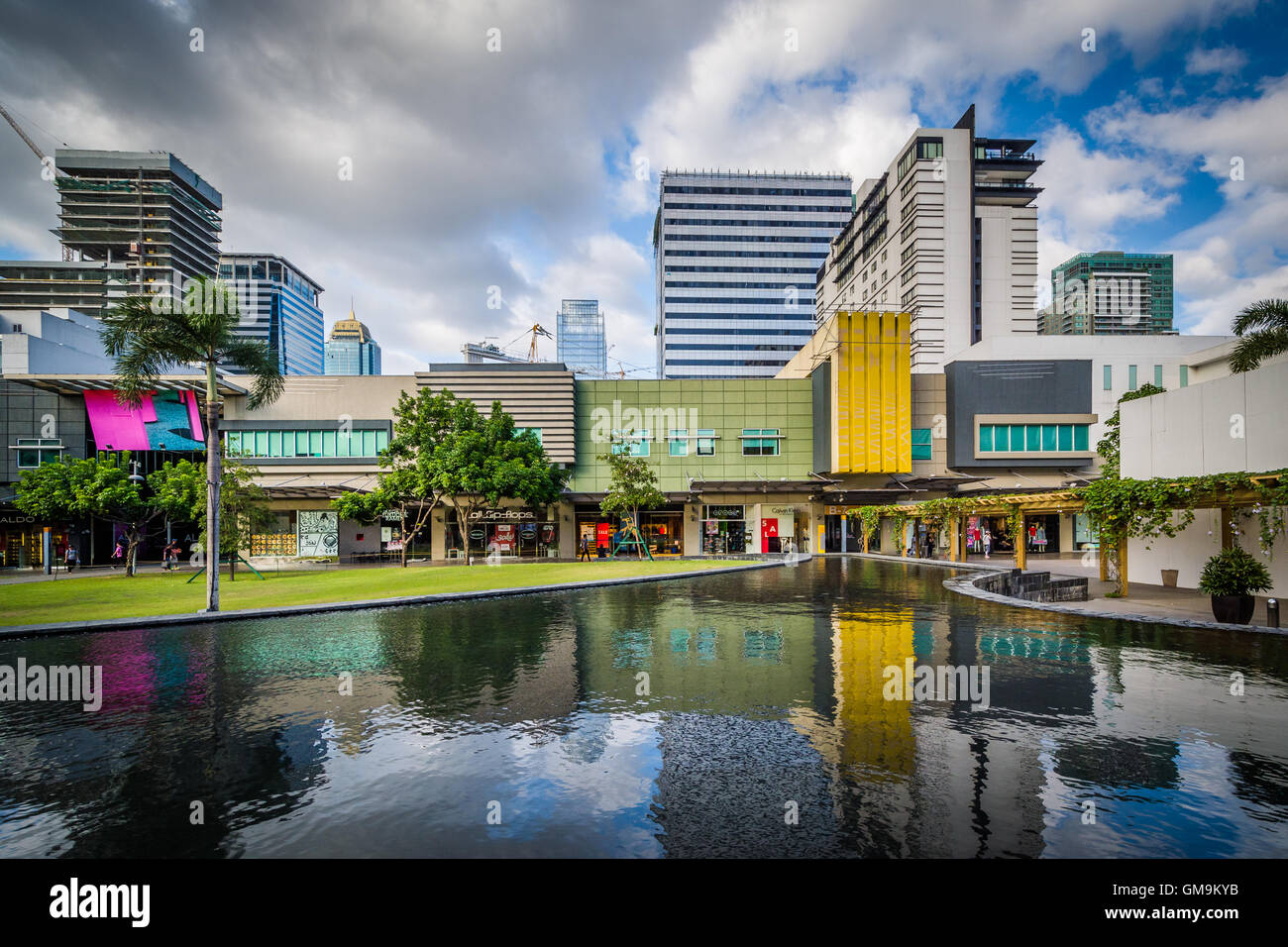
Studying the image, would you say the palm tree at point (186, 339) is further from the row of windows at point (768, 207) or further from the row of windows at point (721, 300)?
the row of windows at point (768, 207)

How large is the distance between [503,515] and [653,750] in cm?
3869

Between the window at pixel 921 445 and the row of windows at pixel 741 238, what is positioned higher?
the row of windows at pixel 741 238

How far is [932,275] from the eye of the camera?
6738cm

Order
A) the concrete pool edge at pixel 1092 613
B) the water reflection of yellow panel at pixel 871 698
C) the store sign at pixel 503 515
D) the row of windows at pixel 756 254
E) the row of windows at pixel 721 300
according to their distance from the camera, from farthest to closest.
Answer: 1. the row of windows at pixel 756 254
2. the row of windows at pixel 721 300
3. the store sign at pixel 503 515
4. the concrete pool edge at pixel 1092 613
5. the water reflection of yellow panel at pixel 871 698

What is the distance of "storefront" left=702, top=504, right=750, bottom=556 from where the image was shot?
46.3 m

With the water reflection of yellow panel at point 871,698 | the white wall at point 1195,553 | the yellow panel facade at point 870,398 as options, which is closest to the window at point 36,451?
the water reflection of yellow panel at point 871,698

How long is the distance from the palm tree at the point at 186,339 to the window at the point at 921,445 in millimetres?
41854

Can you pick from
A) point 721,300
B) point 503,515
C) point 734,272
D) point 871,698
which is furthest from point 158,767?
point 734,272

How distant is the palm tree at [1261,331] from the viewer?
2070 centimetres

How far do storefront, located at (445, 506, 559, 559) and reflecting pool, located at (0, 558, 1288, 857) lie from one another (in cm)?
3120

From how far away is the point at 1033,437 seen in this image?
145ft
